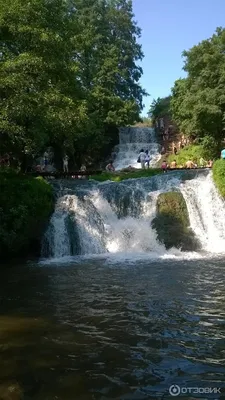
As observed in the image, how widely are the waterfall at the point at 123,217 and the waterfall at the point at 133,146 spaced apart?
51.1 ft

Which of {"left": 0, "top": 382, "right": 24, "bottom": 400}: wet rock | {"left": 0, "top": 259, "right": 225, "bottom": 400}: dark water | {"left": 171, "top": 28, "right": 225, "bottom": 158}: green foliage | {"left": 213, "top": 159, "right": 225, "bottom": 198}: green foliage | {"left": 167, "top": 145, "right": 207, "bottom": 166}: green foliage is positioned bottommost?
{"left": 0, "top": 259, "right": 225, "bottom": 400}: dark water

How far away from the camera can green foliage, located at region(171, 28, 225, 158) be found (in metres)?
30.6

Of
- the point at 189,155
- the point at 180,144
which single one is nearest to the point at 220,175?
the point at 189,155

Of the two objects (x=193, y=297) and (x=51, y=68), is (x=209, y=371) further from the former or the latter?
(x=51, y=68)

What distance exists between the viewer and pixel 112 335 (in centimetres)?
779

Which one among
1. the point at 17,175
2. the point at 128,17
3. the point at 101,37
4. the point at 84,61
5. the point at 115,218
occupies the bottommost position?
the point at 115,218

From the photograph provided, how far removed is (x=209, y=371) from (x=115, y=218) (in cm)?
1464

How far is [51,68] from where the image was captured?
19.0 meters

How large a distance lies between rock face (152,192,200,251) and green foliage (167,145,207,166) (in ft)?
48.0

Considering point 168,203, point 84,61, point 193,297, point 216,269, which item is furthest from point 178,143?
point 193,297

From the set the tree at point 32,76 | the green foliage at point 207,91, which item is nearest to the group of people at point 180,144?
the green foliage at point 207,91

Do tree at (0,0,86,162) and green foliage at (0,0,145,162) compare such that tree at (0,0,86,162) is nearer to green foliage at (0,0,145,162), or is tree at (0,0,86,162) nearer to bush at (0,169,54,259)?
green foliage at (0,0,145,162)

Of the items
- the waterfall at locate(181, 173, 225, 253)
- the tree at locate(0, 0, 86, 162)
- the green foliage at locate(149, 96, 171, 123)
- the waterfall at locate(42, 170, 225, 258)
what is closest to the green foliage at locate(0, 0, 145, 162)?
the tree at locate(0, 0, 86, 162)

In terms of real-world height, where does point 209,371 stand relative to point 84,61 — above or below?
below
